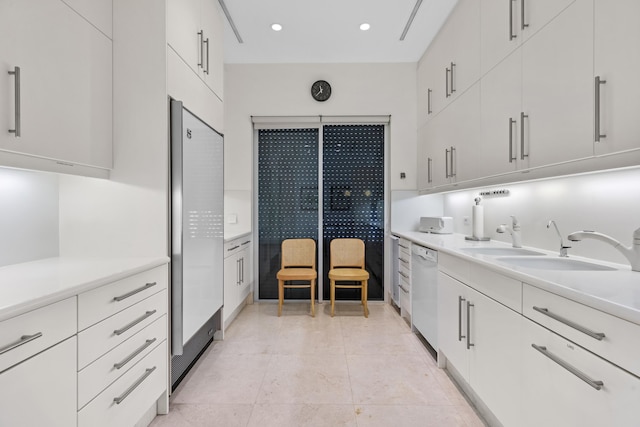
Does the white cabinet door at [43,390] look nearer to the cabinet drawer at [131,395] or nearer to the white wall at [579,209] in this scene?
the cabinet drawer at [131,395]

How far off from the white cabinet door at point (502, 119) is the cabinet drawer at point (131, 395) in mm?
2334

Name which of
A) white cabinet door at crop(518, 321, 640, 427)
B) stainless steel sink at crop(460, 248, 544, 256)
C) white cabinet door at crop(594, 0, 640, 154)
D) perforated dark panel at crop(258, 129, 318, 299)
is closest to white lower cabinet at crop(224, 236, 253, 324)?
perforated dark panel at crop(258, 129, 318, 299)

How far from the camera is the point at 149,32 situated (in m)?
1.83

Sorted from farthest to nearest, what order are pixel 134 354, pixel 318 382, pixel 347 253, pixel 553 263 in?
pixel 347 253 < pixel 318 382 < pixel 553 263 < pixel 134 354

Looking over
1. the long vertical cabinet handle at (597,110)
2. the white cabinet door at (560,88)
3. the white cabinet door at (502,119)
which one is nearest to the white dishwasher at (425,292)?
the white cabinet door at (502,119)

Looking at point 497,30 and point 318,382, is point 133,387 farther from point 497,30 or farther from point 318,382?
point 497,30

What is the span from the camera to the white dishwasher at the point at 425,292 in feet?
8.03

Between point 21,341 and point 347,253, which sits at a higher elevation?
point 21,341

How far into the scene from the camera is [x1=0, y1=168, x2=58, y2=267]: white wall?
1.54 m

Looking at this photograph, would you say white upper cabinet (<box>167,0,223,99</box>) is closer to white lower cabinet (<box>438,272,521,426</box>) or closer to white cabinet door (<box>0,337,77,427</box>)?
white cabinet door (<box>0,337,77,427</box>)

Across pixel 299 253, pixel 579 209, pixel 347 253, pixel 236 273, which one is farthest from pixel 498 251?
pixel 236 273

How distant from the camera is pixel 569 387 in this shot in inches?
42.3

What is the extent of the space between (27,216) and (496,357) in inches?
97.6

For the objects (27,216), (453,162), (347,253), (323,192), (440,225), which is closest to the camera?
(27,216)
